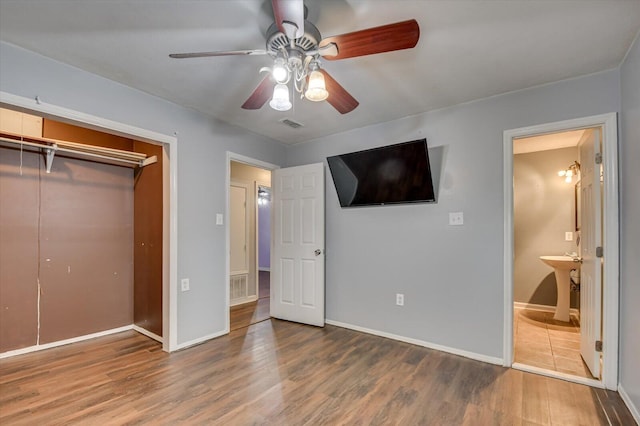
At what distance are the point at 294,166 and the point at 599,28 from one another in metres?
3.06

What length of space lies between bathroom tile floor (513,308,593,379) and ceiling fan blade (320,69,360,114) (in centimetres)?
264

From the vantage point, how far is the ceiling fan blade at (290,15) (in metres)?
1.20

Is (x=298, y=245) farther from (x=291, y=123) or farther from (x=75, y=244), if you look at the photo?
(x=75, y=244)

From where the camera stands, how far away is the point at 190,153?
119 inches

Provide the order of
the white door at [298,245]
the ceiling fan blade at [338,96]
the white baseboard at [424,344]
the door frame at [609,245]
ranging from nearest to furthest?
the ceiling fan blade at [338,96], the door frame at [609,245], the white baseboard at [424,344], the white door at [298,245]

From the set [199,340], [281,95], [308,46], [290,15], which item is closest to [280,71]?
[281,95]

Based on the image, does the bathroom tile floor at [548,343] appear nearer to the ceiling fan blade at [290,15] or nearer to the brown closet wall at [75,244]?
the ceiling fan blade at [290,15]

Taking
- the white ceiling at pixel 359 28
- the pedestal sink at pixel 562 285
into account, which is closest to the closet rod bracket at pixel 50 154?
the white ceiling at pixel 359 28

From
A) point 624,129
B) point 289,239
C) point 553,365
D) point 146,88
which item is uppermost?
point 146,88

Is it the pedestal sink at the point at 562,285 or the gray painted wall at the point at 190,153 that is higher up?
the gray painted wall at the point at 190,153

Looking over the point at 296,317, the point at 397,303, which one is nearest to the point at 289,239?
the point at 296,317

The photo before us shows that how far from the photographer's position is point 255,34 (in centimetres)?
181

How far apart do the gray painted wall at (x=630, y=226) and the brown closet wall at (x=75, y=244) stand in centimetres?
383

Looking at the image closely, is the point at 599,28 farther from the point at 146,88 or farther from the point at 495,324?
the point at 146,88
